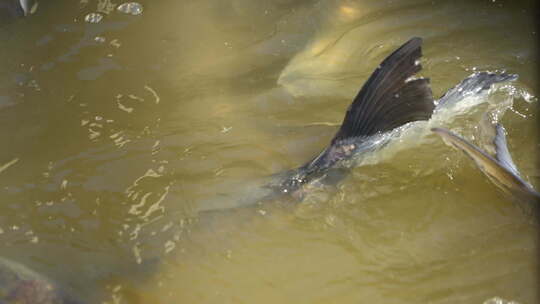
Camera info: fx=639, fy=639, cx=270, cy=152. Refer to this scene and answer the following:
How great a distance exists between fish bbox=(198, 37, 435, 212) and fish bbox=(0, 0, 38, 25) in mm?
1611

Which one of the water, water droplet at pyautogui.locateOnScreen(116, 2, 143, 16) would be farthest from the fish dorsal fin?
water droplet at pyautogui.locateOnScreen(116, 2, 143, 16)

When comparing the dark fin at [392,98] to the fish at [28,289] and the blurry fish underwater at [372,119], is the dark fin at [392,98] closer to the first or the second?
the blurry fish underwater at [372,119]

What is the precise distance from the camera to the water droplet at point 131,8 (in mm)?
3146

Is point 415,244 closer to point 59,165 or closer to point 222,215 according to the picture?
point 222,215

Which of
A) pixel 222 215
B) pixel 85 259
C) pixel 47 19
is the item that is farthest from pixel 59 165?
pixel 47 19

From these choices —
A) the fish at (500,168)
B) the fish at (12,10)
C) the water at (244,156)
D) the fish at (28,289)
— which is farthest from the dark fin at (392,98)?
the fish at (12,10)

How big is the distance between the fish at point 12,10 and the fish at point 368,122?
1.61 meters

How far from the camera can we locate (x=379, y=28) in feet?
9.86

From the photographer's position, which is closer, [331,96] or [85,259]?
[85,259]

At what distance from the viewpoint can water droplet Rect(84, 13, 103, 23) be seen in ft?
10.2

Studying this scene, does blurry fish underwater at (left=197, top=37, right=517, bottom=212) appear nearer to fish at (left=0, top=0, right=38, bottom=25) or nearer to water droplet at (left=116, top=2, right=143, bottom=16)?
water droplet at (left=116, top=2, right=143, bottom=16)

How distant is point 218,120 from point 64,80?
0.74 m

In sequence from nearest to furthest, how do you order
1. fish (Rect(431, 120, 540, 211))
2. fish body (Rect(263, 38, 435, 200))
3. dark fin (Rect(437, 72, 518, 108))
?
fish (Rect(431, 120, 540, 211)) → fish body (Rect(263, 38, 435, 200)) → dark fin (Rect(437, 72, 518, 108))

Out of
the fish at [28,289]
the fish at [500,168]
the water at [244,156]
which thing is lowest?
the fish at [28,289]
